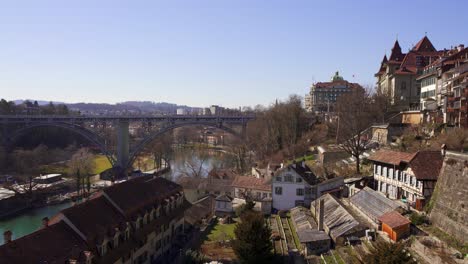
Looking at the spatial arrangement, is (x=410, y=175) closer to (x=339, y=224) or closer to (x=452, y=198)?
(x=339, y=224)

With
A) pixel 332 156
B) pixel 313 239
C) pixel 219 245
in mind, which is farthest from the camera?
pixel 332 156

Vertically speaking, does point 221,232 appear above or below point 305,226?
below

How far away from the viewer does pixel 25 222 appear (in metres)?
31.3

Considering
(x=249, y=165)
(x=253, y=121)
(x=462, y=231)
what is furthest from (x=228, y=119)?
(x=462, y=231)

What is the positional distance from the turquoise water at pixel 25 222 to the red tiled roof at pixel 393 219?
2367cm

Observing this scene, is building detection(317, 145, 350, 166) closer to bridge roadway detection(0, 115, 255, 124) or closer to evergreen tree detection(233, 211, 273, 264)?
evergreen tree detection(233, 211, 273, 264)

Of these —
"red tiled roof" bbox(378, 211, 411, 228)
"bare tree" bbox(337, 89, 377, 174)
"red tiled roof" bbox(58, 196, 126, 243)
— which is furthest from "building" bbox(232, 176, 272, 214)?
"red tiled roof" bbox(58, 196, 126, 243)

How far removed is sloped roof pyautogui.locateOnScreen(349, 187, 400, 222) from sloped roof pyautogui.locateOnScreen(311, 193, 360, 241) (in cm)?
83

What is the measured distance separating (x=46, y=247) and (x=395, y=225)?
12.0 m

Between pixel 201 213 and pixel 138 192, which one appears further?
pixel 201 213

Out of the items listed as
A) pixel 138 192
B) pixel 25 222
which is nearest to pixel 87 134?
pixel 25 222

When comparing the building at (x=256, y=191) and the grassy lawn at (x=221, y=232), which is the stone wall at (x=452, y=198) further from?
the building at (x=256, y=191)

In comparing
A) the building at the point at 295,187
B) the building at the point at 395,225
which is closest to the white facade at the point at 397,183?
the building at the point at 395,225

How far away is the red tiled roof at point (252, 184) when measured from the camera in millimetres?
28089
